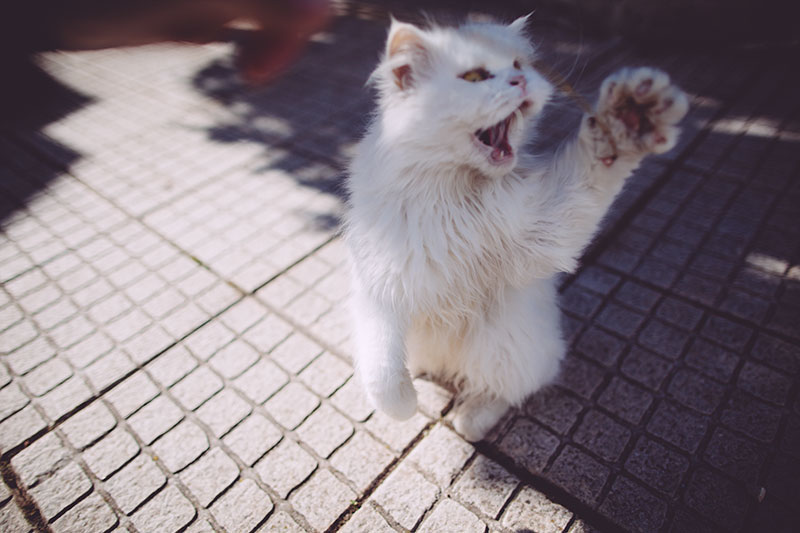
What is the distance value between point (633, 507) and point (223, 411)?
77.8 inches

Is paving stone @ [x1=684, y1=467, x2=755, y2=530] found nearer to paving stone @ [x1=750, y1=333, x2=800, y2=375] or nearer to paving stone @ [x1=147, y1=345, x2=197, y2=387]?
paving stone @ [x1=750, y1=333, x2=800, y2=375]

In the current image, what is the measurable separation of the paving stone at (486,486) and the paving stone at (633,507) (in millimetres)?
393

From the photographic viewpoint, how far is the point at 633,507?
1787 mm

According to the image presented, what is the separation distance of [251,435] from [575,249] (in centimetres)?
177

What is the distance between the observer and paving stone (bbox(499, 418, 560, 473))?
1.97 m

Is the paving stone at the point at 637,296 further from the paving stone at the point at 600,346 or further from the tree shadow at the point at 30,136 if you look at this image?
the tree shadow at the point at 30,136

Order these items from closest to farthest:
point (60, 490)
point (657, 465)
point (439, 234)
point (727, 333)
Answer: point (439, 234) < point (657, 465) < point (60, 490) < point (727, 333)

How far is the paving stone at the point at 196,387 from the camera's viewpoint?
2312 mm

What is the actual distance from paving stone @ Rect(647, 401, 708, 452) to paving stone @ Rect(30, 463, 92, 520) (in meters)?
2.69

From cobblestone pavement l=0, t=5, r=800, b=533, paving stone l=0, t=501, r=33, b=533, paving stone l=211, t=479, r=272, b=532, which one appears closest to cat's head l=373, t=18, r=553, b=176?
cobblestone pavement l=0, t=5, r=800, b=533

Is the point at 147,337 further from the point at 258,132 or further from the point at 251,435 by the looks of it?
the point at 258,132

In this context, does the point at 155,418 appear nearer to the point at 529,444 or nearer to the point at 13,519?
the point at 13,519

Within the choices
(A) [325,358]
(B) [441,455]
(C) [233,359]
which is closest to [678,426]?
(B) [441,455]

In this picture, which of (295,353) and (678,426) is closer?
(678,426)
